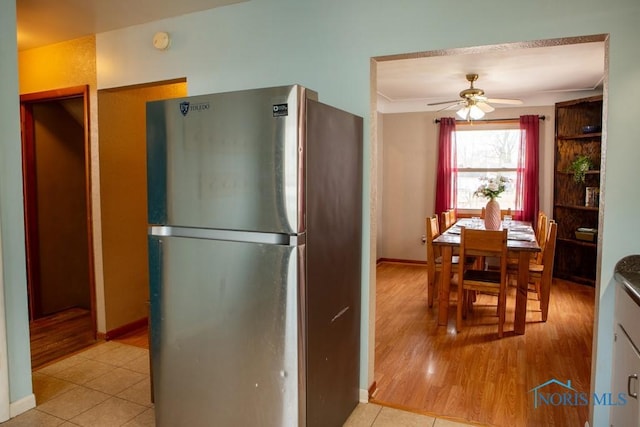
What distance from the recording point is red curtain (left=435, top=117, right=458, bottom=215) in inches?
250

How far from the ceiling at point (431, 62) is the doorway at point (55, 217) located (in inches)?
29.9

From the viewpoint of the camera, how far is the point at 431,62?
4273 millimetres

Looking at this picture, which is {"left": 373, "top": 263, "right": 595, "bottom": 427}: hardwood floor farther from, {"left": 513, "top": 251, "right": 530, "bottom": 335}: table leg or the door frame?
the door frame

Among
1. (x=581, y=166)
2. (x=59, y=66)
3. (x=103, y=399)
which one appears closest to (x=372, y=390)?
(x=103, y=399)

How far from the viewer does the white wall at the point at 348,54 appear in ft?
6.48

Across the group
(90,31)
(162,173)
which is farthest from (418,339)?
(90,31)

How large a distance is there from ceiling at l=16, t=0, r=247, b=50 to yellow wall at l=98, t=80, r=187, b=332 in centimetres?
48

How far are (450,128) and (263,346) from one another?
17.3 feet

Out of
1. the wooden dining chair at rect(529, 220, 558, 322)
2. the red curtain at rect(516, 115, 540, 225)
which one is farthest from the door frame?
the red curtain at rect(516, 115, 540, 225)

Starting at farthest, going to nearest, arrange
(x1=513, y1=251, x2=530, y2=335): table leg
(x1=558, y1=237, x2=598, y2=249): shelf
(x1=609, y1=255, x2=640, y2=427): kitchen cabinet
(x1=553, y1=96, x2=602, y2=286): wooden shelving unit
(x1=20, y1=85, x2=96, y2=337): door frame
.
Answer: (x1=553, y1=96, x2=602, y2=286): wooden shelving unit
(x1=558, y1=237, x2=598, y2=249): shelf
(x1=20, y1=85, x2=96, y2=337): door frame
(x1=513, y1=251, x2=530, y2=335): table leg
(x1=609, y1=255, x2=640, y2=427): kitchen cabinet

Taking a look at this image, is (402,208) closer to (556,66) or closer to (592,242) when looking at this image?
(592,242)

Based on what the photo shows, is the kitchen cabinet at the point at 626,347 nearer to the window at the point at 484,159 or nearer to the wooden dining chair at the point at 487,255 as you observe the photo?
the wooden dining chair at the point at 487,255

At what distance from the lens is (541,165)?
19.6 ft

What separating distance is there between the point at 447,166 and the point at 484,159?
1.75 ft
